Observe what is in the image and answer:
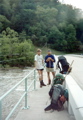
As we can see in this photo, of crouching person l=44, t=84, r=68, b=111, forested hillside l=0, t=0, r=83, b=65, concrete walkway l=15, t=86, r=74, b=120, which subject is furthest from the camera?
forested hillside l=0, t=0, r=83, b=65

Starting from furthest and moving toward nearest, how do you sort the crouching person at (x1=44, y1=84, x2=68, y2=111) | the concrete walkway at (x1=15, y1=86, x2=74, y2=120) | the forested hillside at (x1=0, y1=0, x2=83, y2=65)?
the forested hillside at (x1=0, y1=0, x2=83, y2=65) → the crouching person at (x1=44, y1=84, x2=68, y2=111) → the concrete walkway at (x1=15, y1=86, x2=74, y2=120)

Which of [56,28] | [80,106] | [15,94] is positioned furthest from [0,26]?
[80,106]

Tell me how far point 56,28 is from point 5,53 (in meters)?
35.3

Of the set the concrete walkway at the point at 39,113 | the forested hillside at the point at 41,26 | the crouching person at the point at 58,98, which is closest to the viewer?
the concrete walkway at the point at 39,113

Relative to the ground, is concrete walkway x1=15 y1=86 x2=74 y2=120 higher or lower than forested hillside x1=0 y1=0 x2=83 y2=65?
lower

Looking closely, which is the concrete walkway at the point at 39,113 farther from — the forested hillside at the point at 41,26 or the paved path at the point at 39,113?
the forested hillside at the point at 41,26

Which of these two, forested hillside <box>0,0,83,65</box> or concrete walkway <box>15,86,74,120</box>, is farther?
forested hillside <box>0,0,83,65</box>

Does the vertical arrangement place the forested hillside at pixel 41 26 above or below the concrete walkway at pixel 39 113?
above

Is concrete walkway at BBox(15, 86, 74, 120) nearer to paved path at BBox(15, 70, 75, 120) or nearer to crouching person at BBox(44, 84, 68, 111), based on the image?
paved path at BBox(15, 70, 75, 120)

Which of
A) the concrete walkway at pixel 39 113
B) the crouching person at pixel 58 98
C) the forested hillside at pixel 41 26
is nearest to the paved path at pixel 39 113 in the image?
the concrete walkway at pixel 39 113

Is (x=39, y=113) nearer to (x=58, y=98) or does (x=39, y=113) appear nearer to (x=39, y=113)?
(x=39, y=113)

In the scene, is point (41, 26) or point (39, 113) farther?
point (41, 26)

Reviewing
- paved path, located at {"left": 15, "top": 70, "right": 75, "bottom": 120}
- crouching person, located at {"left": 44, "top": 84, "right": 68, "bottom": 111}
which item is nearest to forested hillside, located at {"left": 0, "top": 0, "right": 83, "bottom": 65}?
paved path, located at {"left": 15, "top": 70, "right": 75, "bottom": 120}

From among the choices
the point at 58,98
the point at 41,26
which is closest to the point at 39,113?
the point at 58,98
